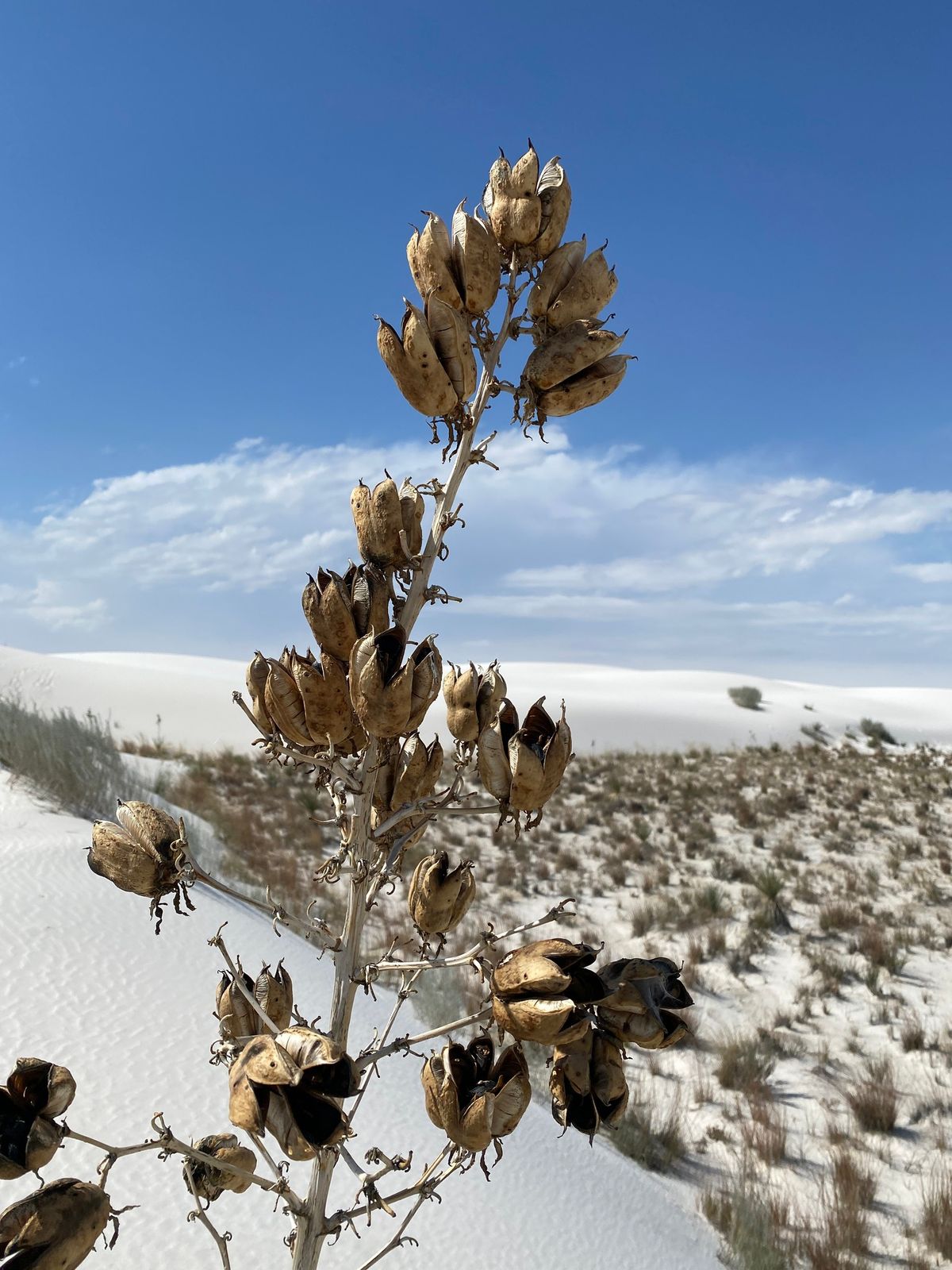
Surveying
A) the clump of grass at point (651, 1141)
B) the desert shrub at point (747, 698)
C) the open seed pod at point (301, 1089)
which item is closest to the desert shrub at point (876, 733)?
the desert shrub at point (747, 698)

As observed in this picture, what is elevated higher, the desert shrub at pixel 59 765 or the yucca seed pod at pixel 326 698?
Answer: the yucca seed pod at pixel 326 698

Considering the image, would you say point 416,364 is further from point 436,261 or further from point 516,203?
point 516,203

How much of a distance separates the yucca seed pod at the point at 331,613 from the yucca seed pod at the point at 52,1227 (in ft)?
2.76

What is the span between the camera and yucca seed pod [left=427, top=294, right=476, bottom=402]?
1.53m

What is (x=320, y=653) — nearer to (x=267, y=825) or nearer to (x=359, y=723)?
(x=359, y=723)

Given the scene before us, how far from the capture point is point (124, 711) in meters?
25.9

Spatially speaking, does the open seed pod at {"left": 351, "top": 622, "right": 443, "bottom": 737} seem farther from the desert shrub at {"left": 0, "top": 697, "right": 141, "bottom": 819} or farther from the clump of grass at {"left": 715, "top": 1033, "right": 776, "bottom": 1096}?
the desert shrub at {"left": 0, "top": 697, "right": 141, "bottom": 819}

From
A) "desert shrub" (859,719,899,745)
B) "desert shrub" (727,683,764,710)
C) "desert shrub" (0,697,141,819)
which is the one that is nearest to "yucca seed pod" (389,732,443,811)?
"desert shrub" (0,697,141,819)

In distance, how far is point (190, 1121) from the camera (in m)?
2.81

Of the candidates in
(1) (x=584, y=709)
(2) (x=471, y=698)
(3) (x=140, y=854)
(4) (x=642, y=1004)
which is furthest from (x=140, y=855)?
(1) (x=584, y=709)

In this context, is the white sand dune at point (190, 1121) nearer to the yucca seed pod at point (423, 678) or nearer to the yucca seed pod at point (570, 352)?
the yucca seed pod at point (423, 678)

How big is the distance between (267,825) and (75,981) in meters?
7.27

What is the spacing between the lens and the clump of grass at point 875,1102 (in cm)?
480

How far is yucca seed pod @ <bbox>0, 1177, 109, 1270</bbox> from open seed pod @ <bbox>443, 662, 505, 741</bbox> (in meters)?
0.84
